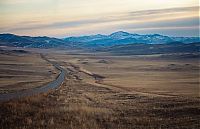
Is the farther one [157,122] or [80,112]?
[80,112]

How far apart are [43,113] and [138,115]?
582 centimetres

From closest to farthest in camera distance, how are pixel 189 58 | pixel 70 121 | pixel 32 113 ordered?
pixel 70 121, pixel 32 113, pixel 189 58

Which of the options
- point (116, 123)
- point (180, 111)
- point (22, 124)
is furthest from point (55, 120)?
point (180, 111)

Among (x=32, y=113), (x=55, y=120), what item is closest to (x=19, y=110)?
(x=32, y=113)

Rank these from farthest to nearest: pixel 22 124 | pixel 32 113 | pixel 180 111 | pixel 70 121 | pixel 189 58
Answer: pixel 189 58, pixel 180 111, pixel 32 113, pixel 70 121, pixel 22 124

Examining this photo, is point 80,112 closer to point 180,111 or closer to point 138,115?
point 138,115

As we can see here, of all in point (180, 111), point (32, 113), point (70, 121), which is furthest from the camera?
point (180, 111)

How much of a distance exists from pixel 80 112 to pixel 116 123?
349 cm

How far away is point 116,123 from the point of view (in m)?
19.2

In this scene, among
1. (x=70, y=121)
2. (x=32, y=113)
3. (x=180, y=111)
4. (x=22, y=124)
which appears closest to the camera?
(x=22, y=124)

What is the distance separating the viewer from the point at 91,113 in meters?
22.0

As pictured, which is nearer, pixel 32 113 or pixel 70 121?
pixel 70 121

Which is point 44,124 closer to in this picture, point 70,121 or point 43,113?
point 70,121

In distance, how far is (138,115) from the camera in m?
22.0
